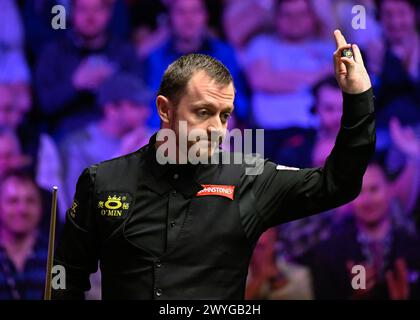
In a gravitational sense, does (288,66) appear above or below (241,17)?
below

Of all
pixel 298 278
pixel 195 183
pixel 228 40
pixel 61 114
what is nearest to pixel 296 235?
pixel 298 278

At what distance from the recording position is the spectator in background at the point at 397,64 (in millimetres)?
4777

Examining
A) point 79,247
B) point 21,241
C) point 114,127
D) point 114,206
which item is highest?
point 114,127

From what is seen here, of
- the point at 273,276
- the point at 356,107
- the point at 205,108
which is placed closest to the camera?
the point at 356,107

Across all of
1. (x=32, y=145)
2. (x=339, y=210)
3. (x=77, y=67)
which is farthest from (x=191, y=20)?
(x=339, y=210)

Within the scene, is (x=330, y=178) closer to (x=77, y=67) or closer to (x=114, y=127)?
(x=114, y=127)

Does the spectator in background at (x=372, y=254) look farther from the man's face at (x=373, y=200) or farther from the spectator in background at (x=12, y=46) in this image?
the spectator in background at (x=12, y=46)

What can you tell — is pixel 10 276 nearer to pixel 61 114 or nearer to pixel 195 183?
pixel 61 114

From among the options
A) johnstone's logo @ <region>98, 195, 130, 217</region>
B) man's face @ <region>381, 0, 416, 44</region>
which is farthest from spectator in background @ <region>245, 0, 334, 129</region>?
johnstone's logo @ <region>98, 195, 130, 217</region>

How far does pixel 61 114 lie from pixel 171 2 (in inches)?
41.3

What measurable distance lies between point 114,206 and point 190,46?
109 inches

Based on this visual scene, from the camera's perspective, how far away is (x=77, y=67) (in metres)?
4.77

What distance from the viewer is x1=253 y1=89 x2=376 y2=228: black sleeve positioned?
1987 millimetres

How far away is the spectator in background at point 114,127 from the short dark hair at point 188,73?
8.18 feet
